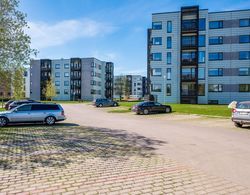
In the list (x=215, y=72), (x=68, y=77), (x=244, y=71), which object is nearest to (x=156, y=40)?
(x=215, y=72)

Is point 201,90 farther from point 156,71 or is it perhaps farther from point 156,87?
point 156,71

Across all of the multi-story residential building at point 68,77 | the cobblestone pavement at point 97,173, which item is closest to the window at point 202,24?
the cobblestone pavement at point 97,173

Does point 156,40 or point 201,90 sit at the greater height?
point 156,40

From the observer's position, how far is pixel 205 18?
52.6 meters

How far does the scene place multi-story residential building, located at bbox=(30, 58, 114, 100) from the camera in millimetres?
103000

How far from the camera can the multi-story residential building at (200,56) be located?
51688mm

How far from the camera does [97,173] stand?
7301mm

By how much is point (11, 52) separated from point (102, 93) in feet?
321

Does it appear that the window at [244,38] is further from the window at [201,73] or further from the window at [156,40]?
the window at [156,40]

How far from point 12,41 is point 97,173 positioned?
514 inches

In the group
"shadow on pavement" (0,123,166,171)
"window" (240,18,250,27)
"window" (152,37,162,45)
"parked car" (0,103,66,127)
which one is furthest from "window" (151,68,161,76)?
"shadow on pavement" (0,123,166,171)

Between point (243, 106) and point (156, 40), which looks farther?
point (156, 40)

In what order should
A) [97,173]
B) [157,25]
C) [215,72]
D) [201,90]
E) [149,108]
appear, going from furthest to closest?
[157,25] < [201,90] < [215,72] < [149,108] < [97,173]

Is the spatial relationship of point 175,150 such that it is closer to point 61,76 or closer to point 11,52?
point 11,52
